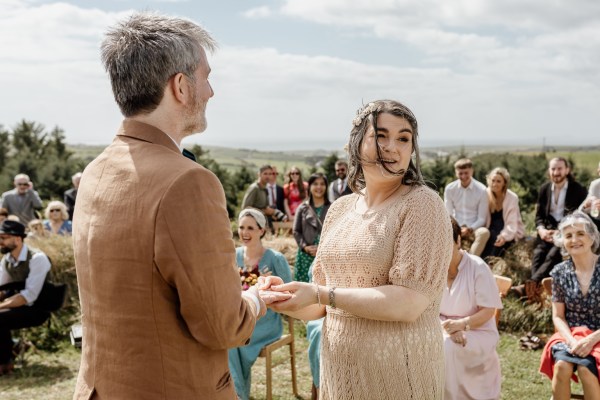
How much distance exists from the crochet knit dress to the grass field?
3467 millimetres

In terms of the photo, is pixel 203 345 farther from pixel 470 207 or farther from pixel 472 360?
pixel 470 207

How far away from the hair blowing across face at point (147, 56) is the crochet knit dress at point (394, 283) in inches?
39.9

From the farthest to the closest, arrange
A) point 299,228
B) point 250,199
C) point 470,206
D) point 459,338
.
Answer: point 250,199 → point 470,206 → point 299,228 → point 459,338

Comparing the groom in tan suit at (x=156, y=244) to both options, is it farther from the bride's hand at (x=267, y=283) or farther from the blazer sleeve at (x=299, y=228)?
the blazer sleeve at (x=299, y=228)

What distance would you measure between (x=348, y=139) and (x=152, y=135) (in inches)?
41.8

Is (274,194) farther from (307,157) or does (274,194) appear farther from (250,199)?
(307,157)

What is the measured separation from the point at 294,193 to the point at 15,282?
538cm

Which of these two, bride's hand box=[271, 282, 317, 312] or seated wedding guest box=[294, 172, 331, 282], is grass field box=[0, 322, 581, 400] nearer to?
seated wedding guest box=[294, 172, 331, 282]

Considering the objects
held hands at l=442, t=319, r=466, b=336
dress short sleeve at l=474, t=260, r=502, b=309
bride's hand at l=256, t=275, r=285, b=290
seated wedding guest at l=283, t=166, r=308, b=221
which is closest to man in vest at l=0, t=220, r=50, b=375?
held hands at l=442, t=319, r=466, b=336

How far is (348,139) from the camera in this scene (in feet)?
8.55

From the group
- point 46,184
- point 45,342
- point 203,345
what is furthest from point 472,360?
point 46,184

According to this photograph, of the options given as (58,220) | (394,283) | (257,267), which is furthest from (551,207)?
(58,220)

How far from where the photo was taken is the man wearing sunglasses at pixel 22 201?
11.4m

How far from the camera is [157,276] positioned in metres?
1.67
